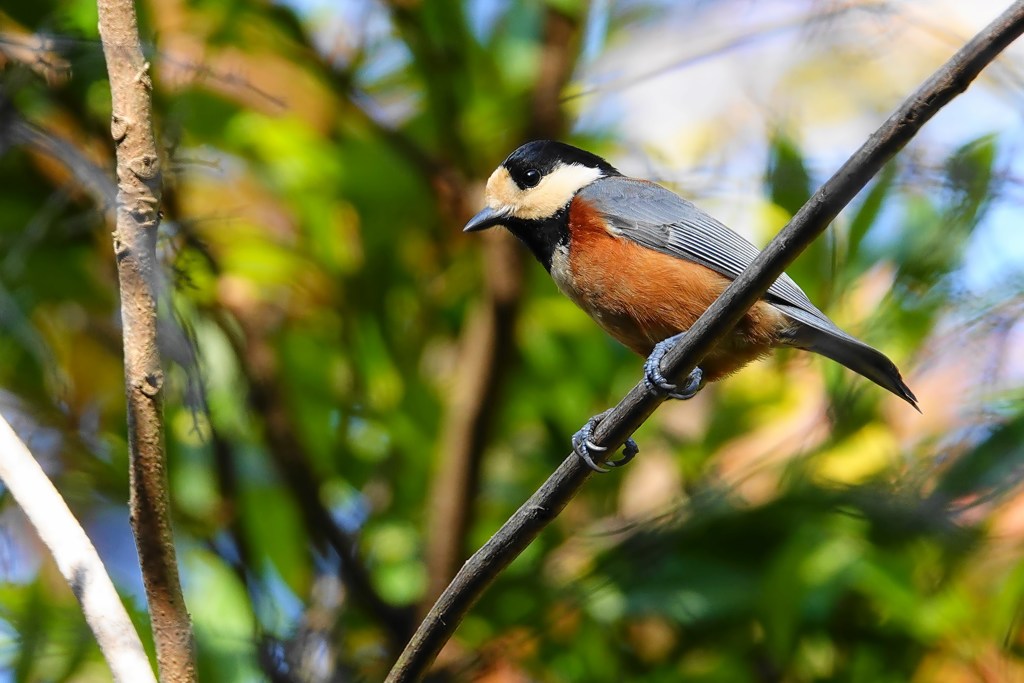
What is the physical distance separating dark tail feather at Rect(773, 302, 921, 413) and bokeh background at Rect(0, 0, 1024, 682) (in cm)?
45

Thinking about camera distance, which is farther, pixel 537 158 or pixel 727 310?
pixel 537 158

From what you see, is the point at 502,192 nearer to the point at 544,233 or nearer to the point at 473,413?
the point at 544,233

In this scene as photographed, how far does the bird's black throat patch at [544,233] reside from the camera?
9.59 feet

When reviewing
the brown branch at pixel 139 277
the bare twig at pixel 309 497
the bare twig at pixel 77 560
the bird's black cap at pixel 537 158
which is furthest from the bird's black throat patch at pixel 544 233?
the bare twig at pixel 77 560

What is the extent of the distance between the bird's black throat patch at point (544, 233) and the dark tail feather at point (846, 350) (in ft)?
1.92

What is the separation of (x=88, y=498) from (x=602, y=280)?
173 cm

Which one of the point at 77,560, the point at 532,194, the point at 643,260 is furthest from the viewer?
the point at 532,194

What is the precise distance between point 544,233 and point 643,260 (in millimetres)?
314

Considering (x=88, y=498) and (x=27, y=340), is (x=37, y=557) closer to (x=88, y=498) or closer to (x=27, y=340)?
(x=88, y=498)

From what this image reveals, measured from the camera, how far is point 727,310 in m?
1.60

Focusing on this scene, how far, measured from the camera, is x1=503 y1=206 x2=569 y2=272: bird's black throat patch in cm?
292

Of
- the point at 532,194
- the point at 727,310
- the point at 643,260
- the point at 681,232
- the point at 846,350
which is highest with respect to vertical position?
the point at 532,194

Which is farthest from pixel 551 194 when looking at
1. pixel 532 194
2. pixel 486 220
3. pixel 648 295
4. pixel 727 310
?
pixel 727 310

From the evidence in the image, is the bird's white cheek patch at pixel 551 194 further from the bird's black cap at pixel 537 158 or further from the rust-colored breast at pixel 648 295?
the rust-colored breast at pixel 648 295
